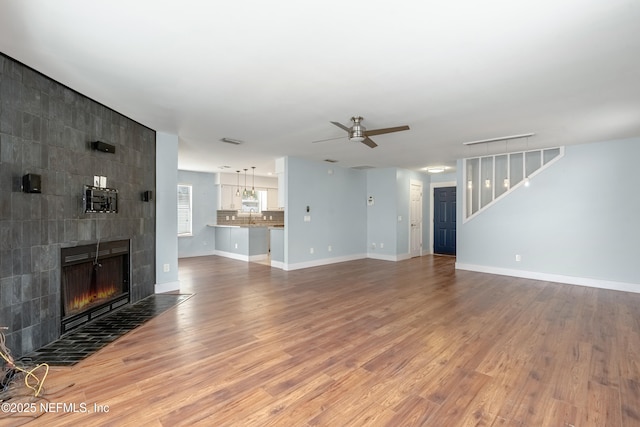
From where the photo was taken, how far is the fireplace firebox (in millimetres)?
3209

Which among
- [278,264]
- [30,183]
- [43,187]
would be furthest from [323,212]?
[30,183]

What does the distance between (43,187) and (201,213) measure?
20.6ft

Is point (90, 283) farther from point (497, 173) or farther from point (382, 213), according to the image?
point (497, 173)

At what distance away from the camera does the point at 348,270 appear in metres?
6.80

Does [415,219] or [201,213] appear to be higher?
[201,213]

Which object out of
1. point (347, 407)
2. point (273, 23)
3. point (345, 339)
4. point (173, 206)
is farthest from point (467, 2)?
point (173, 206)

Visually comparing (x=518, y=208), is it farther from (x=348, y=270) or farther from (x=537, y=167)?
(x=348, y=270)

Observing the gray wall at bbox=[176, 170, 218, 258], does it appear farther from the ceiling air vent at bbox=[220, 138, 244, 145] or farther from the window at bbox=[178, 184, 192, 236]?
the ceiling air vent at bbox=[220, 138, 244, 145]

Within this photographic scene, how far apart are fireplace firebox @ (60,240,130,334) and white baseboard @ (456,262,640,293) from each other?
6.43 m

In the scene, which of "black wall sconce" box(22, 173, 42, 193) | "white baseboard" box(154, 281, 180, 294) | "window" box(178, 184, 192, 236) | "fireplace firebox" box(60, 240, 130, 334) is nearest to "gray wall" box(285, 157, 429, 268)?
"white baseboard" box(154, 281, 180, 294)

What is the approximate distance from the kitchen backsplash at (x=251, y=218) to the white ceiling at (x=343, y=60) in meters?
5.35

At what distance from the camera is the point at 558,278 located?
224 inches

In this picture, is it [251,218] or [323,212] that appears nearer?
[323,212]

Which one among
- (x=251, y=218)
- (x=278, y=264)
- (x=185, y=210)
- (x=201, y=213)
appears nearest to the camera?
(x=278, y=264)
